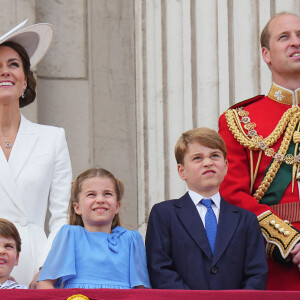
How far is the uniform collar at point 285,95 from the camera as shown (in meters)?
5.75

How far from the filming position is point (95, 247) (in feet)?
17.0

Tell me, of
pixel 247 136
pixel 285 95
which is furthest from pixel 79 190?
pixel 285 95

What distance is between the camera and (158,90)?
738cm

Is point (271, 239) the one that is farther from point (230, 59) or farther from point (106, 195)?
point (230, 59)

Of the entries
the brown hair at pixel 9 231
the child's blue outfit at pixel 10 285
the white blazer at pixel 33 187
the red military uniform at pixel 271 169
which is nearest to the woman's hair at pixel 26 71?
the white blazer at pixel 33 187

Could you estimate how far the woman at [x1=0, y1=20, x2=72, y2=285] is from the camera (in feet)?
17.8

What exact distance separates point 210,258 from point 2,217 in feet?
3.27

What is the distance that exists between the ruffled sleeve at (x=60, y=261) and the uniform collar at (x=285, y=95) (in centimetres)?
129

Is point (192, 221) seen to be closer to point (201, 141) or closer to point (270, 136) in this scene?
point (201, 141)

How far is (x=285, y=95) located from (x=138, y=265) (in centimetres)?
122

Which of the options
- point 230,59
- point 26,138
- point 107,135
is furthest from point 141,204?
point 26,138

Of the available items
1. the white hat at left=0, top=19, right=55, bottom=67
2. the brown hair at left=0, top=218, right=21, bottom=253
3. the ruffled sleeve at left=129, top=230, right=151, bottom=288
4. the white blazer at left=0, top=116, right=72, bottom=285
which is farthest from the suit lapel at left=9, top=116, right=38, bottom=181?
the ruffled sleeve at left=129, top=230, right=151, bottom=288

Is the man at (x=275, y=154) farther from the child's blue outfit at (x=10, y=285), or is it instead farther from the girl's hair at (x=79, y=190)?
the child's blue outfit at (x=10, y=285)

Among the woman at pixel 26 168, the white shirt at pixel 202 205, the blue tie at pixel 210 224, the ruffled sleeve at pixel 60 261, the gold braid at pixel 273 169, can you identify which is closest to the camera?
the ruffled sleeve at pixel 60 261
